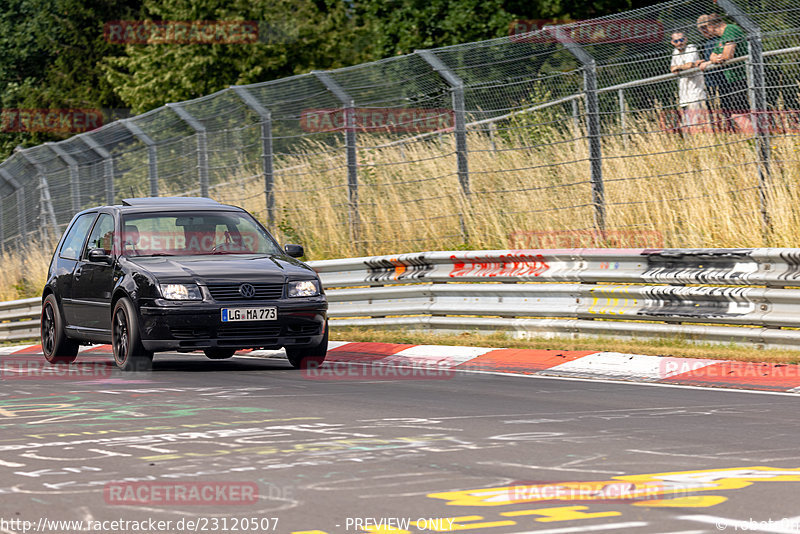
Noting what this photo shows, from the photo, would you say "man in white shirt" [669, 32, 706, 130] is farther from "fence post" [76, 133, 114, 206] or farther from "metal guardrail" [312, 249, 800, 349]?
"fence post" [76, 133, 114, 206]

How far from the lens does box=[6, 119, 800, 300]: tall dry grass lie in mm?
13570

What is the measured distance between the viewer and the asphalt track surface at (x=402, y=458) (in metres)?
5.34

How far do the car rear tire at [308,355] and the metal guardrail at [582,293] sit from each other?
2220 mm

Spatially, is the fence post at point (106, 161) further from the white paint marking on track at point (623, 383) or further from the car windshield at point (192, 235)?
the white paint marking on track at point (623, 383)

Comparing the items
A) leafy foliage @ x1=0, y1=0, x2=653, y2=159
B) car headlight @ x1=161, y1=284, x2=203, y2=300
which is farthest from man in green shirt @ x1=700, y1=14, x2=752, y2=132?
leafy foliage @ x1=0, y1=0, x2=653, y2=159

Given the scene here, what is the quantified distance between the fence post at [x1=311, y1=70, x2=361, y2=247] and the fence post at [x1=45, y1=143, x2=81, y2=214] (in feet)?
29.8

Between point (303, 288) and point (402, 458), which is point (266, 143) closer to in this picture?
point (303, 288)

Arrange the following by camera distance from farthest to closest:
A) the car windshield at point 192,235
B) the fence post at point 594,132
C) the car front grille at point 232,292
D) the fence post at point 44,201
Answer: the fence post at point 44,201 → the fence post at point 594,132 → the car windshield at point 192,235 → the car front grille at point 232,292

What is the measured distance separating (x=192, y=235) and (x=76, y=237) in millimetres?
1966

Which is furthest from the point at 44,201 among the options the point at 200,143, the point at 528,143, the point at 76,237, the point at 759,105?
the point at 759,105

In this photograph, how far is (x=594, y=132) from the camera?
47.0 ft

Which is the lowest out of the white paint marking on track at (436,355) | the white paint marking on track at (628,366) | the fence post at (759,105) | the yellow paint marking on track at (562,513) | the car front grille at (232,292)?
the yellow paint marking on track at (562,513)

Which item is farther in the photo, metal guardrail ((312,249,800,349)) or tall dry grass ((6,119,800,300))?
tall dry grass ((6,119,800,300))

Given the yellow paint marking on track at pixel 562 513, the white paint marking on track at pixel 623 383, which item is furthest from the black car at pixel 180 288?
the yellow paint marking on track at pixel 562 513
